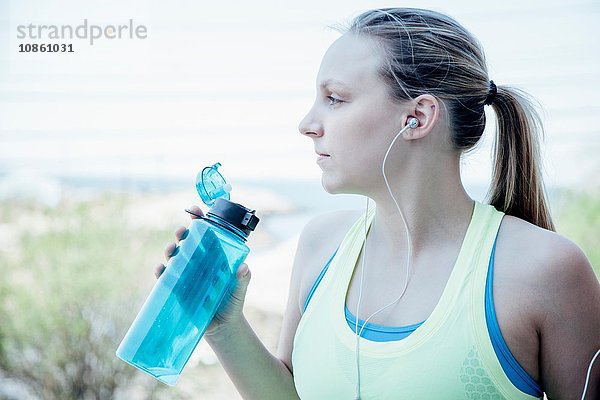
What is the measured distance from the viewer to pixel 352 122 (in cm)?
88

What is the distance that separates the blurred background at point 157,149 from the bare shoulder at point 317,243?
1.38 m

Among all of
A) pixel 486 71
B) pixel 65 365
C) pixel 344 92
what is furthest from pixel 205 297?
pixel 65 365

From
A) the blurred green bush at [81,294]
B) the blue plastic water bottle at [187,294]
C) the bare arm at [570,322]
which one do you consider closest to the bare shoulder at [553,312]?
the bare arm at [570,322]

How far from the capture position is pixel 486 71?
0.97 metres

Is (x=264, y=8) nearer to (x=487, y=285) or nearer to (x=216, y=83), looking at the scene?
(x=216, y=83)

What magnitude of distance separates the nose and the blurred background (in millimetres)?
1564

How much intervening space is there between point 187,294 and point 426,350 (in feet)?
0.96

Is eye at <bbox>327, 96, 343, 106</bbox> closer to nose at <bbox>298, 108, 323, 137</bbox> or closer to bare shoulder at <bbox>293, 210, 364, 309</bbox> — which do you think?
nose at <bbox>298, 108, 323, 137</bbox>

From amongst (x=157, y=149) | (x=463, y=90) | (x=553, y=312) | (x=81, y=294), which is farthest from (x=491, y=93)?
(x=157, y=149)

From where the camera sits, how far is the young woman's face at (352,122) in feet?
2.88

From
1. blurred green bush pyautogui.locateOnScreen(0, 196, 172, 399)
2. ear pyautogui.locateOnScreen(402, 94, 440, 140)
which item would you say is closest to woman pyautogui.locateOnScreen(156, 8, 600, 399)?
ear pyautogui.locateOnScreen(402, 94, 440, 140)

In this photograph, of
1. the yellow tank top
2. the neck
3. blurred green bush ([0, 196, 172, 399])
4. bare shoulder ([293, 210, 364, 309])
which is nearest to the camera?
the yellow tank top

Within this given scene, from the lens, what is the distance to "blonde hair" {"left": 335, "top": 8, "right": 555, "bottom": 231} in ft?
2.97

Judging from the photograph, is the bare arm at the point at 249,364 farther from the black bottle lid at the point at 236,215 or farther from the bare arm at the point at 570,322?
the bare arm at the point at 570,322
